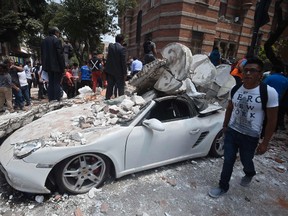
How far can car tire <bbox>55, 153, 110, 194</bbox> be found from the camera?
2516 millimetres

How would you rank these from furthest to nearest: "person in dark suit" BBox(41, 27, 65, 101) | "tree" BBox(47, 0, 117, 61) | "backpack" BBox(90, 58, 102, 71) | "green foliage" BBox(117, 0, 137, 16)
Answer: "green foliage" BBox(117, 0, 137, 16)
"tree" BBox(47, 0, 117, 61)
"backpack" BBox(90, 58, 102, 71)
"person in dark suit" BBox(41, 27, 65, 101)

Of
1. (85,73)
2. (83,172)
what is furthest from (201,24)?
(83,172)

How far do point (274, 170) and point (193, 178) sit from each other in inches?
65.6

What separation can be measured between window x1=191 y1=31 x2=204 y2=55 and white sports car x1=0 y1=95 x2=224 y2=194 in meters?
11.2

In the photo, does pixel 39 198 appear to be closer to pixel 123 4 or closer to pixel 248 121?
pixel 248 121

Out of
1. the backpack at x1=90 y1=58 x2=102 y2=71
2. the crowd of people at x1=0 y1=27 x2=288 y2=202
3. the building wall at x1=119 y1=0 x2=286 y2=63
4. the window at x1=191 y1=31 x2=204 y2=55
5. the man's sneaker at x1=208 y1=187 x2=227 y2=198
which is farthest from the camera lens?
the window at x1=191 y1=31 x2=204 y2=55

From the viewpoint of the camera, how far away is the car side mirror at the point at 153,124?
9.12 ft

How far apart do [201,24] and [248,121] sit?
41.1 ft

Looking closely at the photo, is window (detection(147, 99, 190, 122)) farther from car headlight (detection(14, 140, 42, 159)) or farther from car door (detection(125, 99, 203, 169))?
car headlight (detection(14, 140, 42, 159))

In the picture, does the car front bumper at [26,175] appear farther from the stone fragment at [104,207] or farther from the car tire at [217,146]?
the car tire at [217,146]

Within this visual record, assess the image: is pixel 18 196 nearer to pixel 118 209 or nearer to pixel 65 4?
pixel 118 209

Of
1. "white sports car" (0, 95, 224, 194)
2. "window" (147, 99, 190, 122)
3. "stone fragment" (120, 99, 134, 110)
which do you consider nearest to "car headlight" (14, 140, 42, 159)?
"white sports car" (0, 95, 224, 194)

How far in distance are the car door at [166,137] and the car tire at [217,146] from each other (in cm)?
46

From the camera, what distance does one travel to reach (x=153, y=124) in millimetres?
2812
